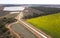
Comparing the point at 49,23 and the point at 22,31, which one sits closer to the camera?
the point at 22,31

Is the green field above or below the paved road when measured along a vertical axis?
above

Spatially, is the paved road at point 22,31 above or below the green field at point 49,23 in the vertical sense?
below

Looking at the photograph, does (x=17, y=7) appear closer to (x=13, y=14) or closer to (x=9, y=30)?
(x=13, y=14)

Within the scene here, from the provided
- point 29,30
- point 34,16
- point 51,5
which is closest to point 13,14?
point 34,16

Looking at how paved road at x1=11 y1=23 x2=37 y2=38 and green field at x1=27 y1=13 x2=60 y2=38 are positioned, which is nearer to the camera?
paved road at x1=11 y1=23 x2=37 y2=38

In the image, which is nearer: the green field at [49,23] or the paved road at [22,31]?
the paved road at [22,31]
